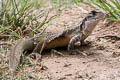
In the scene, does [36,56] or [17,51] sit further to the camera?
[36,56]

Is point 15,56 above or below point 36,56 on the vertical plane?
above

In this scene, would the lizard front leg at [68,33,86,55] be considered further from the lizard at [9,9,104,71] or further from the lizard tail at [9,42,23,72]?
the lizard tail at [9,42,23,72]

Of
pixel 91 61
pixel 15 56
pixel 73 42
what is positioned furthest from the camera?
pixel 73 42

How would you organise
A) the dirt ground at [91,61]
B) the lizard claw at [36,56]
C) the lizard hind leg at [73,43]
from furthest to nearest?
the lizard hind leg at [73,43] → the lizard claw at [36,56] → the dirt ground at [91,61]

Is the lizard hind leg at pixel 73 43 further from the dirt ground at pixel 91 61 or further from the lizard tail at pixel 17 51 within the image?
the lizard tail at pixel 17 51

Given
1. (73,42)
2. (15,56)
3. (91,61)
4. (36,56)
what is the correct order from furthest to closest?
(73,42), (36,56), (91,61), (15,56)

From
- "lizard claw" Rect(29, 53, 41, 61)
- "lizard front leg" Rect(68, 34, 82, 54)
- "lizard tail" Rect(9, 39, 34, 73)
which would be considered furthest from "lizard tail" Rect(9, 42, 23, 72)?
"lizard front leg" Rect(68, 34, 82, 54)

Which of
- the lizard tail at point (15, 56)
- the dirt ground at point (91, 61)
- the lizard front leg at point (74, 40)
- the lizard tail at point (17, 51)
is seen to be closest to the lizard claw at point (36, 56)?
the dirt ground at point (91, 61)

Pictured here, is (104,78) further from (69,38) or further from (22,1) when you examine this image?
(22,1)

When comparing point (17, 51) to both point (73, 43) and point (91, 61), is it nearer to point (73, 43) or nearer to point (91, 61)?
point (73, 43)

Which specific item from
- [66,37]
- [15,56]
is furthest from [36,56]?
[66,37]
